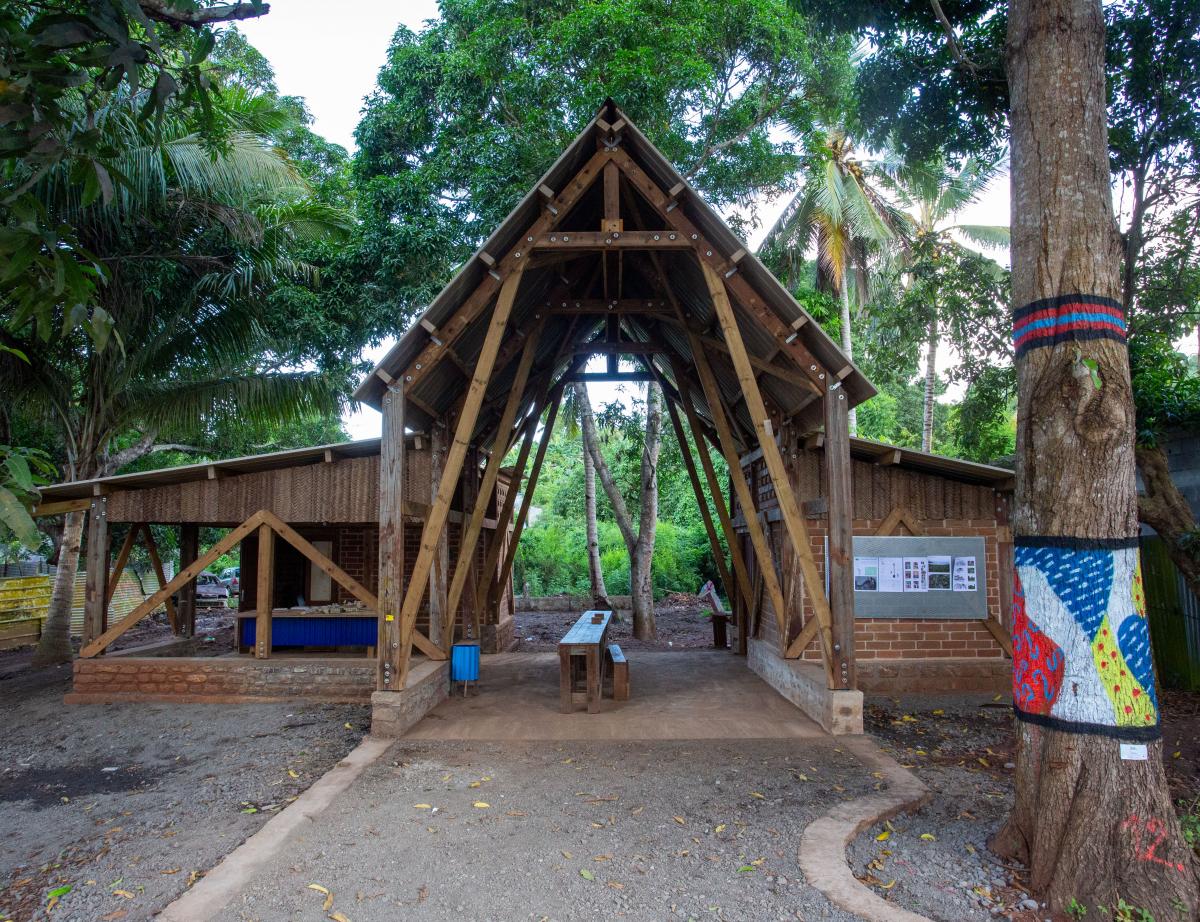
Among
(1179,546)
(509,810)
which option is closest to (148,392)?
(509,810)

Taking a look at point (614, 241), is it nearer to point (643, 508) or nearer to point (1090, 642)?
→ point (1090, 642)

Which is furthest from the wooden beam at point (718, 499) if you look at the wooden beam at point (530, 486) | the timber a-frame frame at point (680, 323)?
the wooden beam at point (530, 486)

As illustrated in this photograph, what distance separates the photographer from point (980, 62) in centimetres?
839

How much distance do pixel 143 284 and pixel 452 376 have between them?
6072mm

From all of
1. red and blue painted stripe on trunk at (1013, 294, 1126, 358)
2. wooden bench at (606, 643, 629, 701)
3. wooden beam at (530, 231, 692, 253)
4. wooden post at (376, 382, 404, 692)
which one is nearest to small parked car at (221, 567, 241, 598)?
wooden bench at (606, 643, 629, 701)

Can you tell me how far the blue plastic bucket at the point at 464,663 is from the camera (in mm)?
9273

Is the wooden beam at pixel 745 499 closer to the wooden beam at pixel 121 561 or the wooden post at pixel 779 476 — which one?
the wooden post at pixel 779 476

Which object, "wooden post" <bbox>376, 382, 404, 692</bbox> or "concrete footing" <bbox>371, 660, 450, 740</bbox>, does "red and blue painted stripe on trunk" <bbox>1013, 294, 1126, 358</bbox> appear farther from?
"concrete footing" <bbox>371, 660, 450, 740</bbox>

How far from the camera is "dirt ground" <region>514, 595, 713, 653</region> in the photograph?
1564 cm

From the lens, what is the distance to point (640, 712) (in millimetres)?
8453

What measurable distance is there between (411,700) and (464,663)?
155 centimetres

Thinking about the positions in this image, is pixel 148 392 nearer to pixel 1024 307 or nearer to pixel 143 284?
pixel 143 284

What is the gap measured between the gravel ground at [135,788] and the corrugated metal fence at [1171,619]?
9393 millimetres

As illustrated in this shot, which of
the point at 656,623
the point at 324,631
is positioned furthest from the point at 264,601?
the point at 656,623
